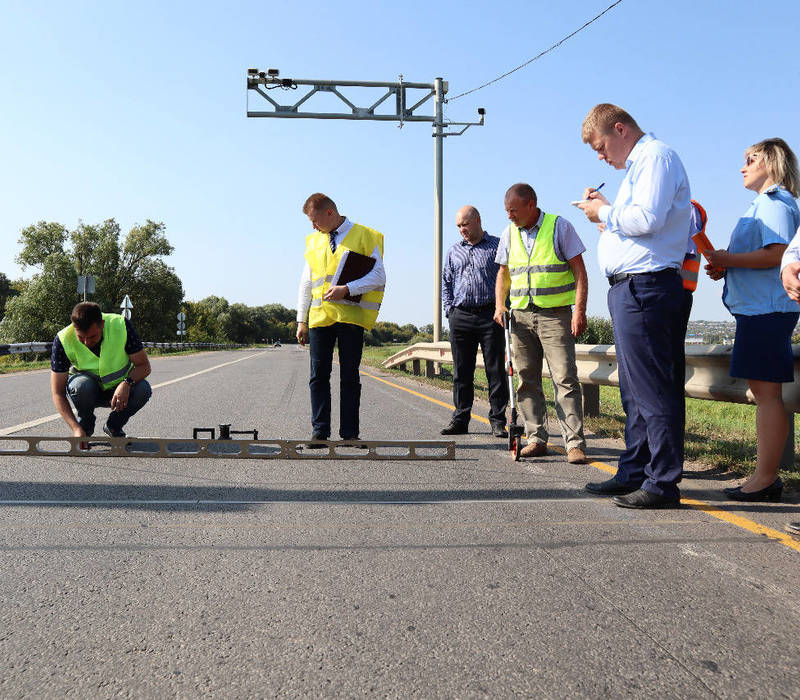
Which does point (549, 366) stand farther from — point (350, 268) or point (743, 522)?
point (743, 522)

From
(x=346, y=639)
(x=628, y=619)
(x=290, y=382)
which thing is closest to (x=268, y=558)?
(x=346, y=639)

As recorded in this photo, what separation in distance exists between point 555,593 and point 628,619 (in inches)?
11.6

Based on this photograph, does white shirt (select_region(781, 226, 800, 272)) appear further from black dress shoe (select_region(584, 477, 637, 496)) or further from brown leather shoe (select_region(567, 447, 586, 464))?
brown leather shoe (select_region(567, 447, 586, 464))

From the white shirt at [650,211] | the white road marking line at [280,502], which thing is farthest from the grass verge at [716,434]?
the white shirt at [650,211]

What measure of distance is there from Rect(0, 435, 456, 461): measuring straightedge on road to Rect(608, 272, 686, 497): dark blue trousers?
1649mm

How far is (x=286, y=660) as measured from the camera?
1.97 meters

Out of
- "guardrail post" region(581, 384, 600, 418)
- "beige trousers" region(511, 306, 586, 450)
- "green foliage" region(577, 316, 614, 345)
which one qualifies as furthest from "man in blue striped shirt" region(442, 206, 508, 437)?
"green foliage" region(577, 316, 614, 345)

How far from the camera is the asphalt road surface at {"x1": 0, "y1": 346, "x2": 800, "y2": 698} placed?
1.90m

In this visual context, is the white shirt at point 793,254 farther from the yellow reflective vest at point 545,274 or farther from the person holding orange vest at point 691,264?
the yellow reflective vest at point 545,274

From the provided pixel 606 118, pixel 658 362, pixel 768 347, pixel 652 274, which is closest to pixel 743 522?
pixel 658 362

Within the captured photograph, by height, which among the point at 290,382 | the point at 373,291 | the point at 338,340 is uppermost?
the point at 373,291

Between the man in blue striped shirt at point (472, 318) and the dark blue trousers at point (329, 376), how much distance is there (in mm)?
1135

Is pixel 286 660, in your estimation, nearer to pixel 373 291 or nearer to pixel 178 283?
pixel 373 291

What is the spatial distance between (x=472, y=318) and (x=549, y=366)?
1304 mm
